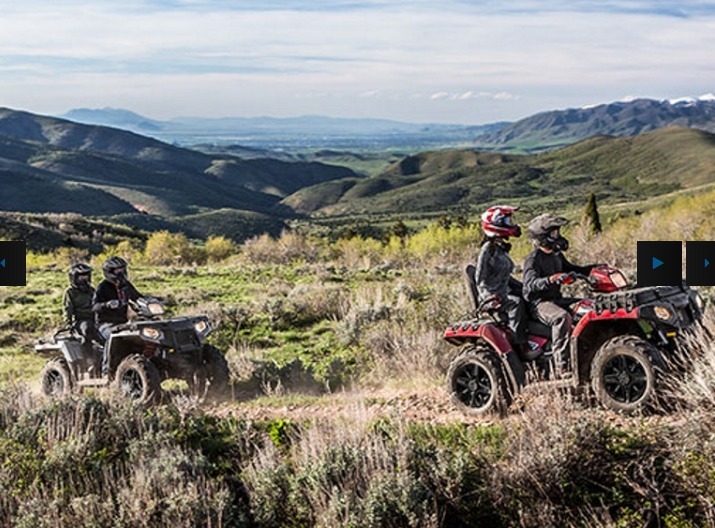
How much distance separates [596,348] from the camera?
312 inches

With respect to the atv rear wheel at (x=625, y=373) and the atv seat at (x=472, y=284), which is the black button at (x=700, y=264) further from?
the atv seat at (x=472, y=284)

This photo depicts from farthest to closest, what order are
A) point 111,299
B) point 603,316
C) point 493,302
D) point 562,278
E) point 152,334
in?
point 111,299 < point 152,334 < point 493,302 < point 562,278 < point 603,316

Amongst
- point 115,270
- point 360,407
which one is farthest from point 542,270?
point 115,270

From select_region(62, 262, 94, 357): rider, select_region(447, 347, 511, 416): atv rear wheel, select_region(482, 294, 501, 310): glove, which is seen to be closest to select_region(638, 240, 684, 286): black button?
select_region(482, 294, 501, 310): glove

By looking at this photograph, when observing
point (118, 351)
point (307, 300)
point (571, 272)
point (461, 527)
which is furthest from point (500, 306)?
point (307, 300)

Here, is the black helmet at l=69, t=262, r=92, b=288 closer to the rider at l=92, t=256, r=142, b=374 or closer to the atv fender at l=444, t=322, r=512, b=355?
the rider at l=92, t=256, r=142, b=374

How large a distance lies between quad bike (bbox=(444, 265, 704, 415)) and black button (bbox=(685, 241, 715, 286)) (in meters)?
1.51

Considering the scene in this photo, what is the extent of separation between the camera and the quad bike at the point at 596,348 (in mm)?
7395

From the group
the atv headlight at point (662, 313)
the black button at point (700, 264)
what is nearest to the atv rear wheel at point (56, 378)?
the atv headlight at point (662, 313)

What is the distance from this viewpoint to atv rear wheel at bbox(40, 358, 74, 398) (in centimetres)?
1109

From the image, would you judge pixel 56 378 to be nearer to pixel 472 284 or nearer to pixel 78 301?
pixel 78 301

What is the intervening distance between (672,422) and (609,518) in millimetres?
1361

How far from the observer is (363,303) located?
15.2 metres

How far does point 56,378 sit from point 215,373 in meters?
2.42
